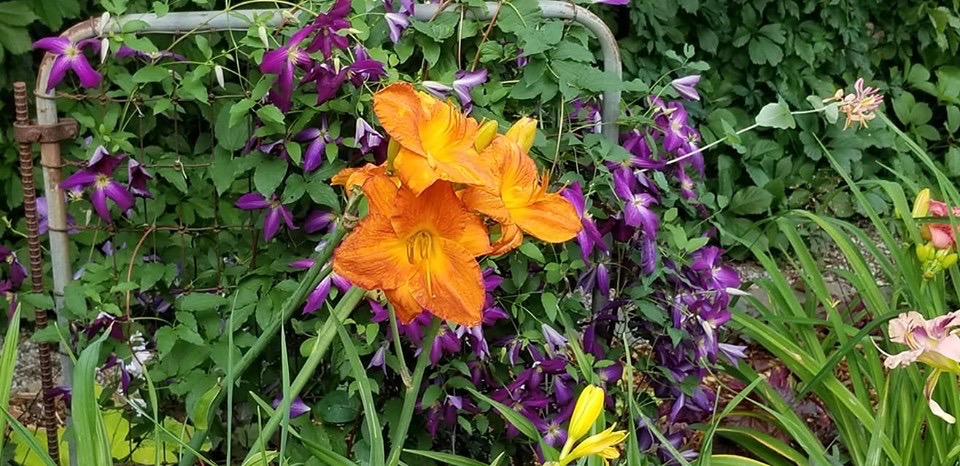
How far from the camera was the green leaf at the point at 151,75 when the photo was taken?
4.25 ft

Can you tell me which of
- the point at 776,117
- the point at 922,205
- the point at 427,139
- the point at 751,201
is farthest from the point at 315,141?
the point at 751,201

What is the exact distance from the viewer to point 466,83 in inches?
52.0

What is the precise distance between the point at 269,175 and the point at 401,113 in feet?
2.00

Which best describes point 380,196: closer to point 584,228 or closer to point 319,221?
point 319,221

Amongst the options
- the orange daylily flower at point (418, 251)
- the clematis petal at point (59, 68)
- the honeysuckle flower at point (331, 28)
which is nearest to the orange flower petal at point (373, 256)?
the orange daylily flower at point (418, 251)

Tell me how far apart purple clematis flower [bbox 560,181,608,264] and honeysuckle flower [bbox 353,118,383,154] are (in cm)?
27

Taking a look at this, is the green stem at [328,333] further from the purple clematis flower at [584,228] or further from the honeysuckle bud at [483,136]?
the purple clematis flower at [584,228]

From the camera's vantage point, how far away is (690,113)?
A: 125 inches

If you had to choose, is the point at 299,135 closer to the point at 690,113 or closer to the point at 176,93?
the point at 176,93

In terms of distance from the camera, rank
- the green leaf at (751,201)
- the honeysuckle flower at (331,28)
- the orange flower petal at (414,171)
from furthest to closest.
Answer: the green leaf at (751,201)
the honeysuckle flower at (331,28)
the orange flower petal at (414,171)

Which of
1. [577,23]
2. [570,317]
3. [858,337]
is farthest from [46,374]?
[858,337]

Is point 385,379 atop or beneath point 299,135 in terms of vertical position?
beneath

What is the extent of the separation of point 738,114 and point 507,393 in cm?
218

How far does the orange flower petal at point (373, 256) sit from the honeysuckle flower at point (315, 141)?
0.58 metres
